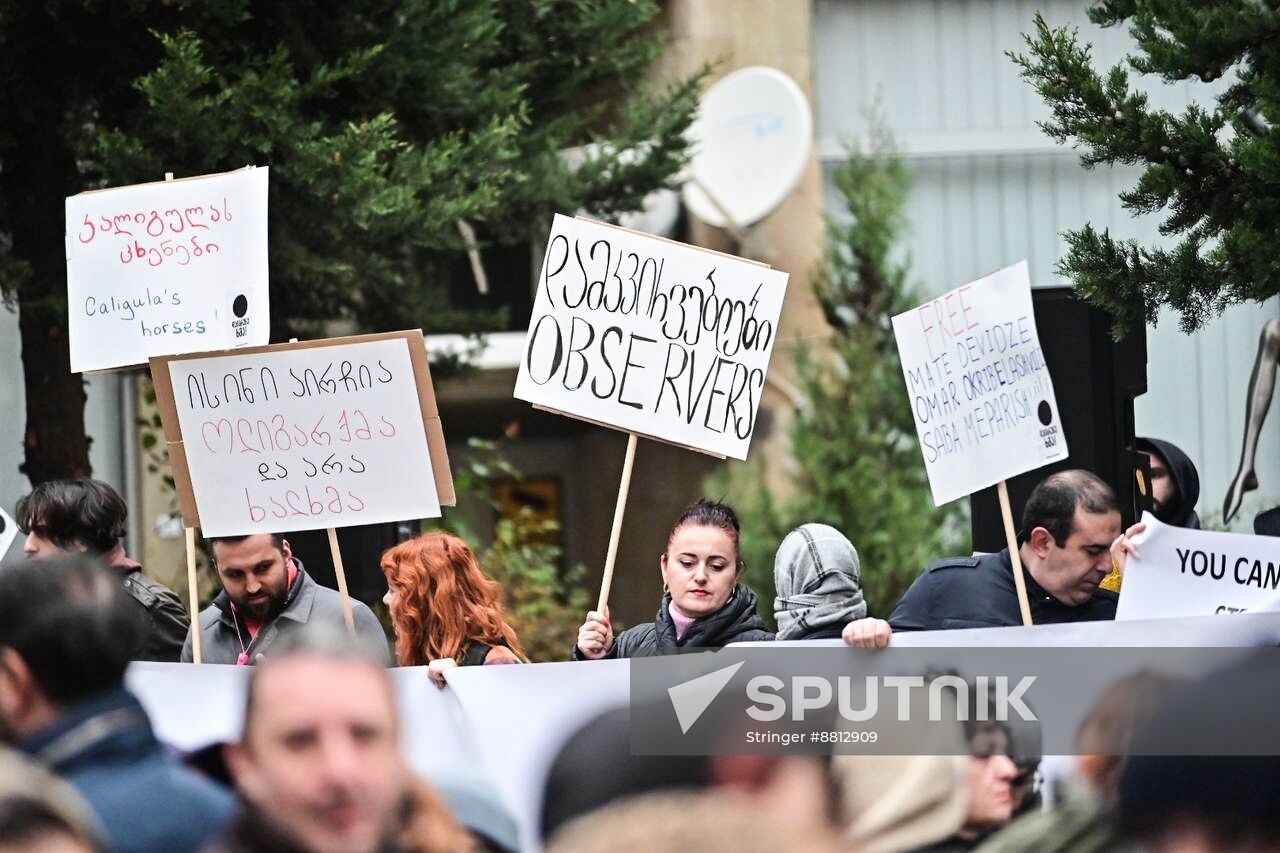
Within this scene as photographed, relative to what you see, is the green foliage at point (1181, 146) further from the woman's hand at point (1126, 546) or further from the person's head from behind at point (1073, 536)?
the woman's hand at point (1126, 546)

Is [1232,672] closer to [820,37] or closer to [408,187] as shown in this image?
[408,187]

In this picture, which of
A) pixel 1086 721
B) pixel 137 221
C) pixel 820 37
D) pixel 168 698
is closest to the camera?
pixel 1086 721

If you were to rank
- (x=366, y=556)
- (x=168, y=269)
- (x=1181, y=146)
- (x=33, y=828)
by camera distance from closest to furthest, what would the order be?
(x=33, y=828)
(x=1181, y=146)
(x=168, y=269)
(x=366, y=556)

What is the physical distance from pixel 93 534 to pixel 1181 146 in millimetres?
3272

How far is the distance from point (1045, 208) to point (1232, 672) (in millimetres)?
10338

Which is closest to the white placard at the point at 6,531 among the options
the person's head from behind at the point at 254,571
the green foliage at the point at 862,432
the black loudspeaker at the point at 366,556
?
the person's head from behind at the point at 254,571

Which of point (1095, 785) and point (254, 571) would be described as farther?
point (254, 571)

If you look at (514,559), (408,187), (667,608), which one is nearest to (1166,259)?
(667,608)

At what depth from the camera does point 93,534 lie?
5.18m

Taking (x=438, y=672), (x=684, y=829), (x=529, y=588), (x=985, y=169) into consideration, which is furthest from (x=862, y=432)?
(x=684, y=829)

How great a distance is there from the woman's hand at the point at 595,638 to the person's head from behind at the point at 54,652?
213 centimetres

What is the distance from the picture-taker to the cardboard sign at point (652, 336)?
5.07 m

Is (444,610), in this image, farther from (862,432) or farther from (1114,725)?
(862,432)

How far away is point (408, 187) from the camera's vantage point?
25.5 ft
